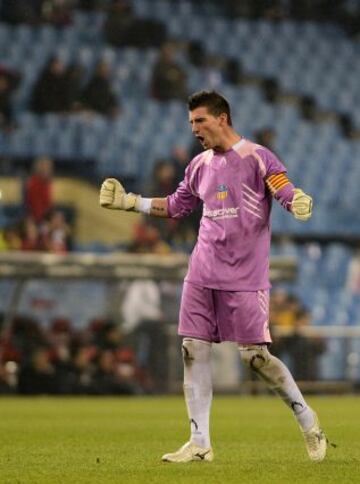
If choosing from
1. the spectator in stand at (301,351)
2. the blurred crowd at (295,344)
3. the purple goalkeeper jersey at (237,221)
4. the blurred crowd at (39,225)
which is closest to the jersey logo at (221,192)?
the purple goalkeeper jersey at (237,221)

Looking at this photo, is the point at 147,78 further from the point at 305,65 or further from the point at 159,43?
the point at 305,65

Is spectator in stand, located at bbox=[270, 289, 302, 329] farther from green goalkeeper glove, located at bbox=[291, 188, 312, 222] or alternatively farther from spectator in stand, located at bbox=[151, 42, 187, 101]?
green goalkeeper glove, located at bbox=[291, 188, 312, 222]

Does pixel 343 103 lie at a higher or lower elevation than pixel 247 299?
higher

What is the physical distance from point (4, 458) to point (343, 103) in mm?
20580

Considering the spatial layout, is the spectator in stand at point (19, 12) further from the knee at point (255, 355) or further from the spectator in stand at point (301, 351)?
the knee at point (255, 355)

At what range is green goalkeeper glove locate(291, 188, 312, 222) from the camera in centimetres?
744

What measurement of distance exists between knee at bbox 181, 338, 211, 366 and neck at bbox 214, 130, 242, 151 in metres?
1.09

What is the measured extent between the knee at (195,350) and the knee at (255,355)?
22cm

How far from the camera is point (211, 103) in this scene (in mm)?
7910

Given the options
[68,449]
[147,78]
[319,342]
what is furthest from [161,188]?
[68,449]

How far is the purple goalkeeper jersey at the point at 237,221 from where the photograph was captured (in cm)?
788

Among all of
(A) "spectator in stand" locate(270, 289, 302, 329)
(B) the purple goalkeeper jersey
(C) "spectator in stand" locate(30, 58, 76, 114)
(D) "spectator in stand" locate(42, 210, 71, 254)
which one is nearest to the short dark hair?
(B) the purple goalkeeper jersey

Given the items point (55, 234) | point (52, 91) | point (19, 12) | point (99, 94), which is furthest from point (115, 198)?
point (19, 12)

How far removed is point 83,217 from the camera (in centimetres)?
2183
